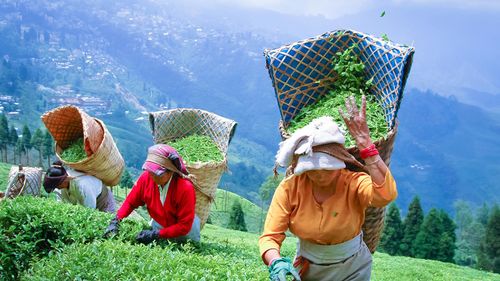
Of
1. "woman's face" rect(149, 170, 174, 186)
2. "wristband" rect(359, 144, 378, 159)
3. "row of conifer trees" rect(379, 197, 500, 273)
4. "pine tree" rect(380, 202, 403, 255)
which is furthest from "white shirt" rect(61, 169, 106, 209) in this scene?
"pine tree" rect(380, 202, 403, 255)

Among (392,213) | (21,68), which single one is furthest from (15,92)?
(392,213)

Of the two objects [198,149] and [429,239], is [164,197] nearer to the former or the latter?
[198,149]

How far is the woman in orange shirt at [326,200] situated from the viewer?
3.16 m

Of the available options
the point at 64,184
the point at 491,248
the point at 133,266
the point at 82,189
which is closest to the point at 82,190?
the point at 82,189

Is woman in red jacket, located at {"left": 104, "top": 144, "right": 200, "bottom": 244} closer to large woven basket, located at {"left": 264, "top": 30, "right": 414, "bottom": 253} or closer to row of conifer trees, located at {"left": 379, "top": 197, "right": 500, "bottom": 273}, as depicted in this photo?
large woven basket, located at {"left": 264, "top": 30, "right": 414, "bottom": 253}

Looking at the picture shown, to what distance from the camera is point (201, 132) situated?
8.92m

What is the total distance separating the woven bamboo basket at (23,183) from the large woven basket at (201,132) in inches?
79.4

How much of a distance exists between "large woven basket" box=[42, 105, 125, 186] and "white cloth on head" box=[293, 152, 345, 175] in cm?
439

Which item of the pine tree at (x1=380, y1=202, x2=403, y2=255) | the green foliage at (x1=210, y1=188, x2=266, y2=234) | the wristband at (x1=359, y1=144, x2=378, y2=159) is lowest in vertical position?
the green foliage at (x1=210, y1=188, x2=266, y2=234)

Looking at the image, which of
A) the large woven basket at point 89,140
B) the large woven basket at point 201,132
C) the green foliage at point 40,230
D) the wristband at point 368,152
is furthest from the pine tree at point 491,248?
the wristband at point 368,152

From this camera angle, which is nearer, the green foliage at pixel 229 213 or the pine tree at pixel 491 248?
the pine tree at pixel 491 248

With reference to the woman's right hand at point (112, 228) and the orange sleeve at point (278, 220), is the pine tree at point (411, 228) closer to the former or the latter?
the woman's right hand at point (112, 228)

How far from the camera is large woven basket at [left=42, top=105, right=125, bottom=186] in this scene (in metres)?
6.92

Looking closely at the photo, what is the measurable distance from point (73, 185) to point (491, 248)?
34.6m
